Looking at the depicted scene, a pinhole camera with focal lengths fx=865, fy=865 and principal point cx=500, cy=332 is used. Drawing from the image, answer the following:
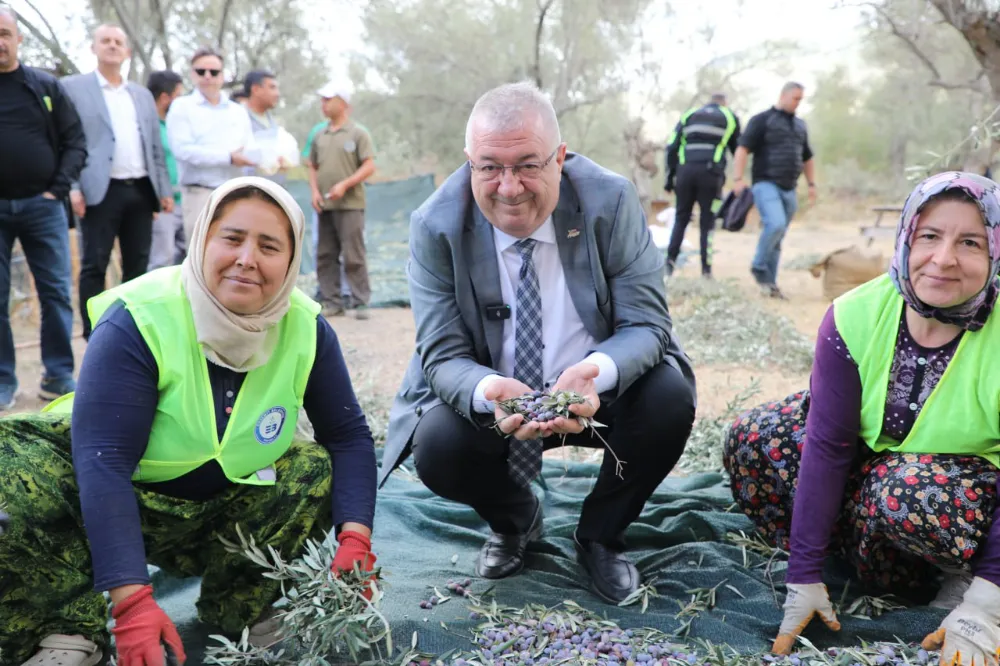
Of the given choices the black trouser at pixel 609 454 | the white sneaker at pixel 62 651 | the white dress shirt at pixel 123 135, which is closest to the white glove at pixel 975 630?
the black trouser at pixel 609 454

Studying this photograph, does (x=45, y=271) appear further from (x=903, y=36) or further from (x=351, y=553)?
(x=903, y=36)

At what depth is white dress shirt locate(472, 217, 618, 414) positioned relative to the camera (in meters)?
2.48

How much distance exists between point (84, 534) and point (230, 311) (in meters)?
0.61

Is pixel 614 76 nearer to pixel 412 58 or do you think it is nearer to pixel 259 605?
pixel 412 58

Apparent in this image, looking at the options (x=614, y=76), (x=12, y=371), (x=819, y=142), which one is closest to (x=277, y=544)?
(x=12, y=371)

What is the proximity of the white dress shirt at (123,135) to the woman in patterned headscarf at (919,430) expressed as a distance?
4.02 metres

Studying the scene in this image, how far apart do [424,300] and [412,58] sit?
1769 centimetres

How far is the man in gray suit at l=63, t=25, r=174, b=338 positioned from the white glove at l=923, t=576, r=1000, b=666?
174 inches

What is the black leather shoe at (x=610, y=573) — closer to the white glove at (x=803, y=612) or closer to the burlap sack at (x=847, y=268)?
the white glove at (x=803, y=612)

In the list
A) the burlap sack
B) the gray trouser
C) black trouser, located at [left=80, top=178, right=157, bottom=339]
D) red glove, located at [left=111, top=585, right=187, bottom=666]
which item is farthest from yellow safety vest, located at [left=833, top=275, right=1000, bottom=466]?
the burlap sack

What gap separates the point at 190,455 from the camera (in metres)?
2.00

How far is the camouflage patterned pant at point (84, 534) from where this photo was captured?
185 cm

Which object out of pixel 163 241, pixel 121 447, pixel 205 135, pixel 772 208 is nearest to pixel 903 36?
pixel 772 208

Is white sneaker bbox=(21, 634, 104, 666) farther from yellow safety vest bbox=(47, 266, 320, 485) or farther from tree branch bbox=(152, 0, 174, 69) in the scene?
tree branch bbox=(152, 0, 174, 69)
